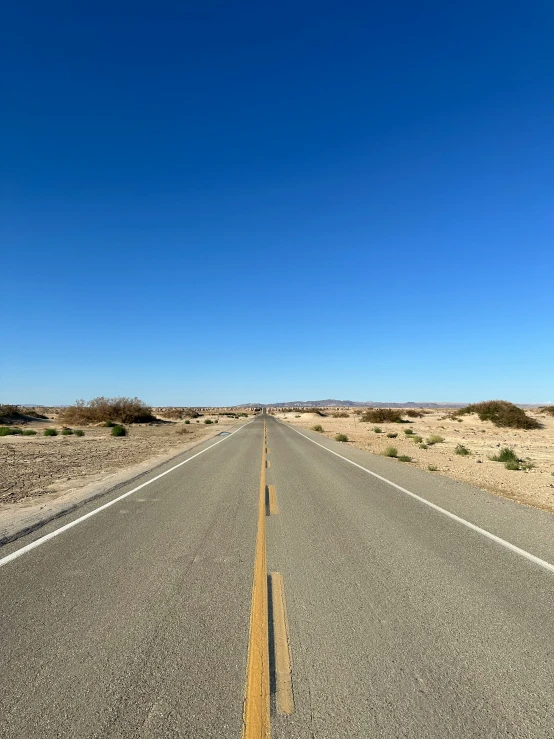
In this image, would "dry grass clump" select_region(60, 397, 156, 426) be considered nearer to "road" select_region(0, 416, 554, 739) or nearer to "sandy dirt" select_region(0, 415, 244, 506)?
"sandy dirt" select_region(0, 415, 244, 506)

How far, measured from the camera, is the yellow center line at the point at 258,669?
3072 mm

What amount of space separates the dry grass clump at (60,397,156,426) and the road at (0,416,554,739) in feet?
181

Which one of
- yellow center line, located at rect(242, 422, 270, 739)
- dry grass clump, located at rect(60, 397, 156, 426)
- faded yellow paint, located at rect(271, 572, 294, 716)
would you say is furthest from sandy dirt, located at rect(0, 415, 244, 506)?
dry grass clump, located at rect(60, 397, 156, 426)

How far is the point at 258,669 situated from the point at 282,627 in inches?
31.0

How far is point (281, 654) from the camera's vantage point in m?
3.97

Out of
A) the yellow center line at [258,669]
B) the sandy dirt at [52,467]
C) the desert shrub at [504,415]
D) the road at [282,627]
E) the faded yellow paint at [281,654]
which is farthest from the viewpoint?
the desert shrub at [504,415]

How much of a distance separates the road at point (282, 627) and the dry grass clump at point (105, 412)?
55.1 metres

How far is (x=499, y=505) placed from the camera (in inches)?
433

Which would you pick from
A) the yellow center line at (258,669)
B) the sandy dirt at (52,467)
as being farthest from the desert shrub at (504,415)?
the yellow center line at (258,669)

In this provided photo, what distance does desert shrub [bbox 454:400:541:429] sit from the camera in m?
52.0

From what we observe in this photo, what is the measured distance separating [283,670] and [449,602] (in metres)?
2.35

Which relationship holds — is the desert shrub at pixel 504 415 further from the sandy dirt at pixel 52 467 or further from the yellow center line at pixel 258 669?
the yellow center line at pixel 258 669

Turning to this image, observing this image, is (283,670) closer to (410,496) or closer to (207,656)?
(207,656)

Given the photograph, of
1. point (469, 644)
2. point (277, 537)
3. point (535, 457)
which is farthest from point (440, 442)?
point (469, 644)
